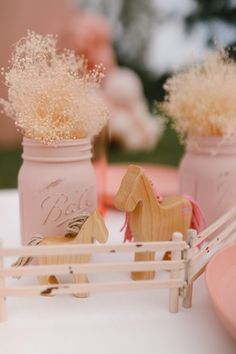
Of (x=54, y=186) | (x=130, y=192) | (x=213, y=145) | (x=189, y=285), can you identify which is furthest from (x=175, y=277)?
(x=213, y=145)

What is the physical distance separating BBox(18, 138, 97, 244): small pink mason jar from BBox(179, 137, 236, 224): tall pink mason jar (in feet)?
0.88

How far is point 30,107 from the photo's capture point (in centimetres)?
78

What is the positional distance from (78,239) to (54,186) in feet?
0.45

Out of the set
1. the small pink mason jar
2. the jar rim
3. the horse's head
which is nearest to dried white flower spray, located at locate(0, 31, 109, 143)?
the small pink mason jar

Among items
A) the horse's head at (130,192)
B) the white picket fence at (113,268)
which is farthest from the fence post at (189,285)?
the horse's head at (130,192)

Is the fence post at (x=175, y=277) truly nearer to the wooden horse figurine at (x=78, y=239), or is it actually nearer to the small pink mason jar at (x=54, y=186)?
the wooden horse figurine at (x=78, y=239)

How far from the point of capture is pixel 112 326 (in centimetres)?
64

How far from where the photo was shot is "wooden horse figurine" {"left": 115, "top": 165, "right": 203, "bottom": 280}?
0.72 meters

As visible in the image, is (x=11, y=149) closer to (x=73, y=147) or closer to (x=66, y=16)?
(x=66, y=16)

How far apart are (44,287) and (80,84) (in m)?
0.35

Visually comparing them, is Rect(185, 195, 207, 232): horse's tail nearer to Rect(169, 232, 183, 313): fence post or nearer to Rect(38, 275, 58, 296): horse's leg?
Rect(169, 232, 183, 313): fence post

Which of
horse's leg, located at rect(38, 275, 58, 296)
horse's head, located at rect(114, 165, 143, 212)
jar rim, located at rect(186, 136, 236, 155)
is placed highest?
jar rim, located at rect(186, 136, 236, 155)

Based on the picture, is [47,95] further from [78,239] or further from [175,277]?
[175,277]

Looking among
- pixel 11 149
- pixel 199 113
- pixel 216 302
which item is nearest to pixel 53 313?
pixel 216 302
